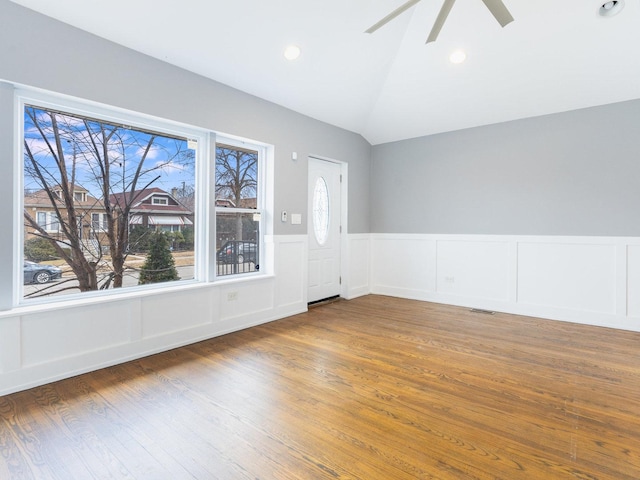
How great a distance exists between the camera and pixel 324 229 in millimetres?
5348

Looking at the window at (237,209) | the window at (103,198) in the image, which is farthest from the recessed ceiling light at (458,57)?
the window at (103,198)

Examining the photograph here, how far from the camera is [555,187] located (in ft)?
14.3

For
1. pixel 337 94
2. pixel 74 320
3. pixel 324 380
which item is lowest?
pixel 324 380

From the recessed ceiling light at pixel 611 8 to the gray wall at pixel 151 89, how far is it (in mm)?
3168

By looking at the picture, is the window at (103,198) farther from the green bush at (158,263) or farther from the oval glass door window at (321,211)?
the oval glass door window at (321,211)

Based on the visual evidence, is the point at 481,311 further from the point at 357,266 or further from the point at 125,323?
the point at 125,323

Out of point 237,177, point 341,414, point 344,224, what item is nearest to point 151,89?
point 237,177

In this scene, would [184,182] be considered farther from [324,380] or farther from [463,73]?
[463,73]

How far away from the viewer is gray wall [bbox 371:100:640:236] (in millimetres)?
4000

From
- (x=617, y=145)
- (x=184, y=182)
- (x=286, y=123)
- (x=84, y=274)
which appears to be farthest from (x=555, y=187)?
(x=84, y=274)

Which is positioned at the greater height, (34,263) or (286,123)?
(286,123)

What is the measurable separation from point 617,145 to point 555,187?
743 mm

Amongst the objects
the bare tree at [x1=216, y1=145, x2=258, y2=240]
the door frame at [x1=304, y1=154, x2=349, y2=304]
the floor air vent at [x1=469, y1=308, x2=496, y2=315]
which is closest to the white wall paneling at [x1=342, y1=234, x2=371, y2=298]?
the door frame at [x1=304, y1=154, x2=349, y2=304]

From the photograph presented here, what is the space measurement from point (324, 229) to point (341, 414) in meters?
3.44
